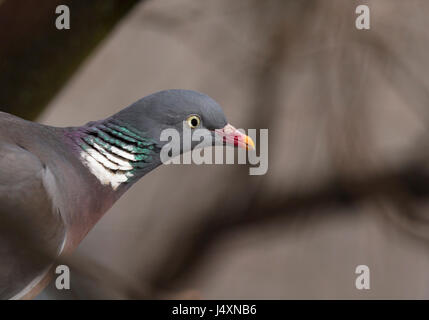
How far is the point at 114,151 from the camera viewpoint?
4.56ft

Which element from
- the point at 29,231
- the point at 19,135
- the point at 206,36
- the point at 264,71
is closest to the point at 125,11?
the point at 19,135

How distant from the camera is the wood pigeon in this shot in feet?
4.32

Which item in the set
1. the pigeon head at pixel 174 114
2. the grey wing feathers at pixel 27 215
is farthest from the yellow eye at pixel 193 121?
the grey wing feathers at pixel 27 215

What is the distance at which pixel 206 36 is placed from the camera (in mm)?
2320

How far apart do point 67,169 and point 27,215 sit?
0.43 feet

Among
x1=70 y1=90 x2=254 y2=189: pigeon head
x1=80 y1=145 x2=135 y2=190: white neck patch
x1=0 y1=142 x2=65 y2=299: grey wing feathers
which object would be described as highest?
x1=70 y1=90 x2=254 y2=189: pigeon head

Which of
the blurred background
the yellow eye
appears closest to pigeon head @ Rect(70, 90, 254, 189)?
the yellow eye

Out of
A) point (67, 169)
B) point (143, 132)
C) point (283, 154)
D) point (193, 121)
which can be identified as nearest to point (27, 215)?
point (67, 169)

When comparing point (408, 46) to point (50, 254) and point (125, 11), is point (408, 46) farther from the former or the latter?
point (50, 254)

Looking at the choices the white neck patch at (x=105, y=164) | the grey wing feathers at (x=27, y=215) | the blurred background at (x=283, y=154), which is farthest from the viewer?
the blurred background at (x=283, y=154)

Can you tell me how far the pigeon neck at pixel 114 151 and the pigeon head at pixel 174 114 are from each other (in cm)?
2

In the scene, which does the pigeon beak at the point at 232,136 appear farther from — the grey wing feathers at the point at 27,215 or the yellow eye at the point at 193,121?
the grey wing feathers at the point at 27,215

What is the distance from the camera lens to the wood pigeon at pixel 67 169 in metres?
1.32

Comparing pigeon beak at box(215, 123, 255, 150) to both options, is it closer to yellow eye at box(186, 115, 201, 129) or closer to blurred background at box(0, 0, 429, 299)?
yellow eye at box(186, 115, 201, 129)
